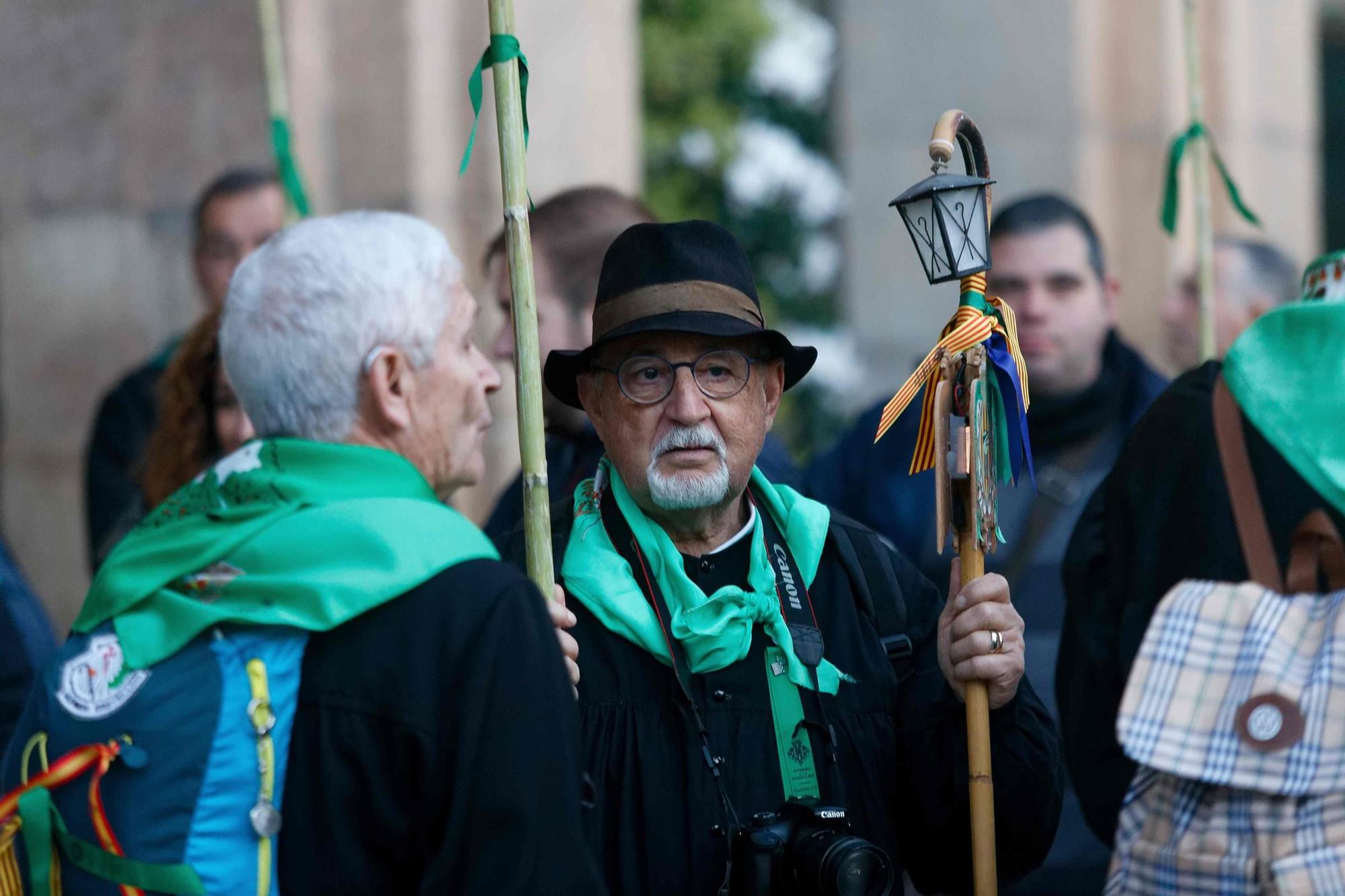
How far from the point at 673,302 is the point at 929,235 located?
466 mm

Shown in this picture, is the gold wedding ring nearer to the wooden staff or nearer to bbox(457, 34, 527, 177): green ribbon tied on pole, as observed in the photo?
the wooden staff

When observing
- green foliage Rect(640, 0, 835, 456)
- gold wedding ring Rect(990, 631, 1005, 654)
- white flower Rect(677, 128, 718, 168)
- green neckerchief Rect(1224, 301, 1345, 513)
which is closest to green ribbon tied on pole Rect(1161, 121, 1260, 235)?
green neckerchief Rect(1224, 301, 1345, 513)

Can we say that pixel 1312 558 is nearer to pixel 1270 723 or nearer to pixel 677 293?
pixel 1270 723

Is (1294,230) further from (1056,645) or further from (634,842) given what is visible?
(634,842)

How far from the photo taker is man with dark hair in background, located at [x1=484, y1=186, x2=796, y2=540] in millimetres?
3701

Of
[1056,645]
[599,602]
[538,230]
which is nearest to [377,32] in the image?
[538,230]

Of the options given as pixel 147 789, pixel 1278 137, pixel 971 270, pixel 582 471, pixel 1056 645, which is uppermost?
pixel 1278 137

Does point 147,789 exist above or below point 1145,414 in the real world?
below

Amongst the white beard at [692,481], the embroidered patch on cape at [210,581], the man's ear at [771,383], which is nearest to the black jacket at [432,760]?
the embroidered patch on cape at [210,581]

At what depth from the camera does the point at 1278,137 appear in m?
6.98

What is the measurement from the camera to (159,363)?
5.09 m

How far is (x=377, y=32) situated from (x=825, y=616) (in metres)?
3.41

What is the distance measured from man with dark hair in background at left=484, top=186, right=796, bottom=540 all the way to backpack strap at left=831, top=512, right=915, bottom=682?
1.80 ft

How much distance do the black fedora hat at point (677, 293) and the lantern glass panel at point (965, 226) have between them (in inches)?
13.3
